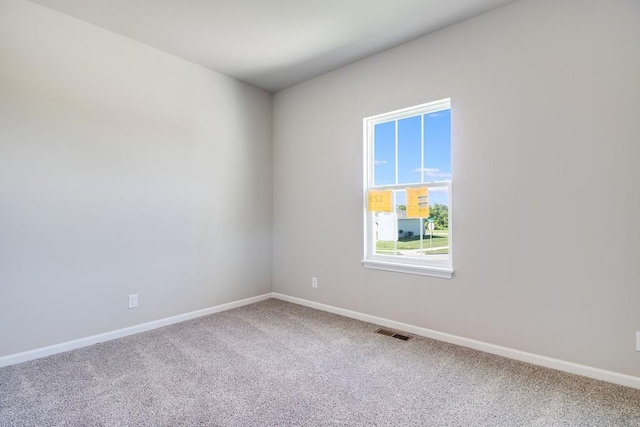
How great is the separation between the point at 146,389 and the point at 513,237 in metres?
2.77

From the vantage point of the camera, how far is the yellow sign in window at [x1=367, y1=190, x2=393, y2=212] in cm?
325

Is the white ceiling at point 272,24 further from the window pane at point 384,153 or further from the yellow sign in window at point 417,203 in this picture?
the yellow sign in window at point 417,203

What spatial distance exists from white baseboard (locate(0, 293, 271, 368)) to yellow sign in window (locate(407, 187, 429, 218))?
229cm

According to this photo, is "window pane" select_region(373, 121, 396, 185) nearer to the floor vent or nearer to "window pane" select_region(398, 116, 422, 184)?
"window pane" select_region(398, 116, 422, 184)

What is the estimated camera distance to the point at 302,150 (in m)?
3.94

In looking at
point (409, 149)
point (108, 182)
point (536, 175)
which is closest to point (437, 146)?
point (409, 149)

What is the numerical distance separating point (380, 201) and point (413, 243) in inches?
21.1

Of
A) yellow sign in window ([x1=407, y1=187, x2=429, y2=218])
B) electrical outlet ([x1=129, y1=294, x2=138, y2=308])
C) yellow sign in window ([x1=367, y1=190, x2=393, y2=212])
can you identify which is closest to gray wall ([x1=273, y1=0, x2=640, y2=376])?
yellow sign in window ([x1=407, y1=187, x2=429, y2=218])

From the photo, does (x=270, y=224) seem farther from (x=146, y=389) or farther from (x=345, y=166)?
(x=146, y=389)

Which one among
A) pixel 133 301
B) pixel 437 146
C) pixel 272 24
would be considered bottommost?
pixel 133 301

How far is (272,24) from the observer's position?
2709 millimetres

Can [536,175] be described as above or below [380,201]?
above

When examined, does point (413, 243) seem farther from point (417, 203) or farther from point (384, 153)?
point (384, 153)

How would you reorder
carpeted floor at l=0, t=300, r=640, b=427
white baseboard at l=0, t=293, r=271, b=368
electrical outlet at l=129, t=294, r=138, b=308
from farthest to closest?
electrical outlet at l=129, t=294, r=138, b=308
white baseboard at l=0, t=293, r=271, b=368
carpeted floor at l=0, t=300, r=640, b=427
